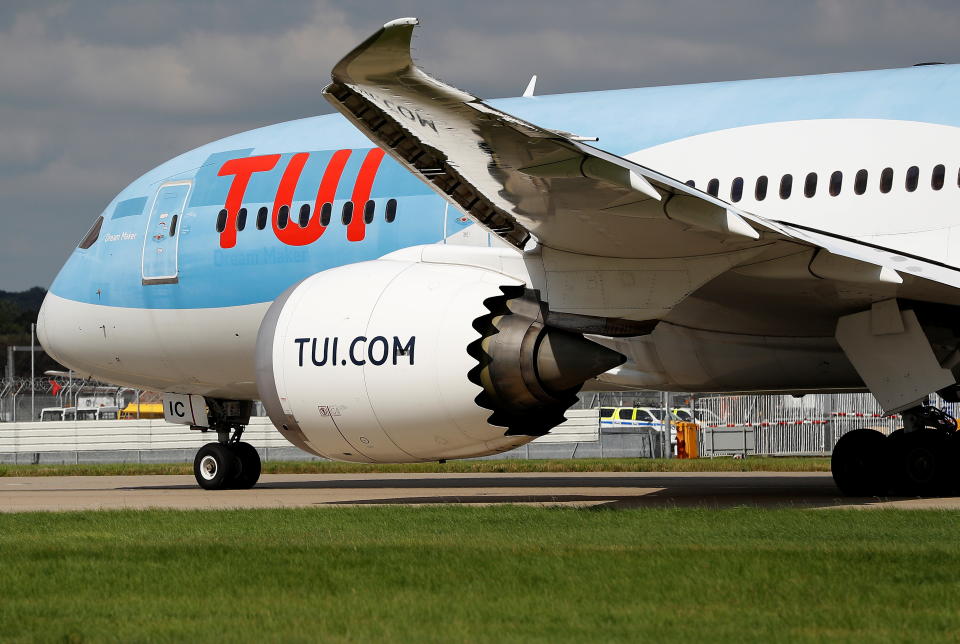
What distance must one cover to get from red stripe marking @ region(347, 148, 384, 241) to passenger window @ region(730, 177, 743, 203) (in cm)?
430

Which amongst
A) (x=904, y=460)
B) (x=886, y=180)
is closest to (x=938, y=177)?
(x=886, y=180)

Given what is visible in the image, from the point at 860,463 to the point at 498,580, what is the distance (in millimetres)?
7900

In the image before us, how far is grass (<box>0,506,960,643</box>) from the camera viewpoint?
5.71m

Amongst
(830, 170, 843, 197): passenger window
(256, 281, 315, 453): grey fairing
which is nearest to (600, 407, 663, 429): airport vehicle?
(830, 170, 843, 197): passenger window

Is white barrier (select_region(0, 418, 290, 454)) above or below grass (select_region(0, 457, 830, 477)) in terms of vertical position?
above

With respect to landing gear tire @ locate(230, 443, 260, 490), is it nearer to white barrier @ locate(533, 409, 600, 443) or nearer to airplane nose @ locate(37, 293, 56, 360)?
airplane nose @ locate(37, 293, 56, 360)

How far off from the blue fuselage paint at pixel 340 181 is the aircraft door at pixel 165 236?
1.0 inches

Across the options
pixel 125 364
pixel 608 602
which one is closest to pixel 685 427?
pixel 125 364

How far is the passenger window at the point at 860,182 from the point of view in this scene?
13047mm

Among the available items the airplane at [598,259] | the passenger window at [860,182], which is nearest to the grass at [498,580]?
the airplane at [598,259]

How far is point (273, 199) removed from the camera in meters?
16.5

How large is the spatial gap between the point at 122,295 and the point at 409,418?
22.1 ft

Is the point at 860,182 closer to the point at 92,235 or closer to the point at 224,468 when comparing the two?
the point at 224,468

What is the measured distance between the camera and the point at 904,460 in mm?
12914
